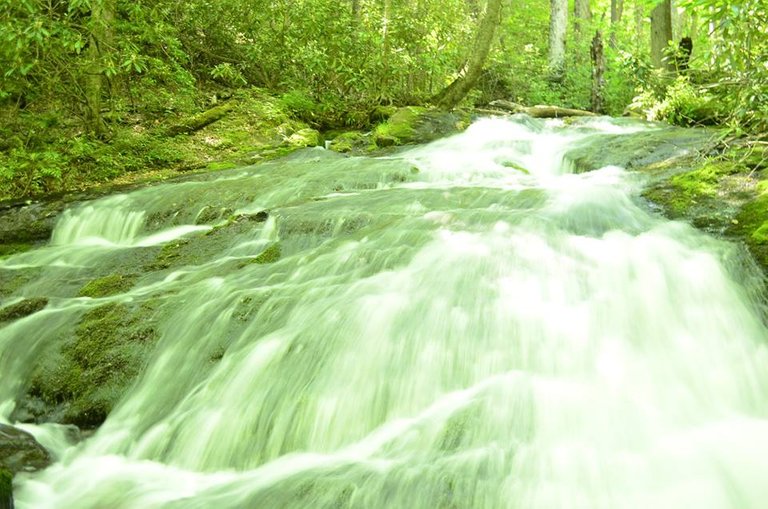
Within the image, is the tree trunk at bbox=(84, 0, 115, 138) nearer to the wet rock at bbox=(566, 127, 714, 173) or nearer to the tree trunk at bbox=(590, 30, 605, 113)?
the wet rock at bbox=(566, 127, 714, 173)

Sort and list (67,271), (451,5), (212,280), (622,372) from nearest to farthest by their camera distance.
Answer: (622,372), (212,280), (67,271), (451,5)

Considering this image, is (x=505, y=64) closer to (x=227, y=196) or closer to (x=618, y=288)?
(x=227, y=196)

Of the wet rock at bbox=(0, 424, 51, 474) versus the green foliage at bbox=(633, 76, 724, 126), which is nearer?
the wet rock at bbox=(0, 424, 51, 474)

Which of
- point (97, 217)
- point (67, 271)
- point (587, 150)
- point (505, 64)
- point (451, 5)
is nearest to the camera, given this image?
point (67, 271)

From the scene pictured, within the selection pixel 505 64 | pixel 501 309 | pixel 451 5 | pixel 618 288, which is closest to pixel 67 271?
pixel 501 309

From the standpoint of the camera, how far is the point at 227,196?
7.35 meters

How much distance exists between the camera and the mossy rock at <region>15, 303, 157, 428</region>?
3.82 m

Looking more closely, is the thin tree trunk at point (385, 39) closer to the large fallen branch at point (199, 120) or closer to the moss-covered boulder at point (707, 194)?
the large fallen branch at point (199, 120)

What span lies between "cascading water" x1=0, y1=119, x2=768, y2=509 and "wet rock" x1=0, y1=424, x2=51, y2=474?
10 cm

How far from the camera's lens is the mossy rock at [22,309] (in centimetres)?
468

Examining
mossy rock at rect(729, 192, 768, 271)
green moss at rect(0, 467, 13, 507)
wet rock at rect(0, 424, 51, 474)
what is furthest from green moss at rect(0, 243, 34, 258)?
mossy rock at rect(729, 192, 768, 271)

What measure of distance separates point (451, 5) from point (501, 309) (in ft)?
34.6

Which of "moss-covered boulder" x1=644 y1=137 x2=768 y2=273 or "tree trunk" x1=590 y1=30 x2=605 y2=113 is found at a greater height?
"tree trunk" x1=590 y1=30 x2=605 y2=113

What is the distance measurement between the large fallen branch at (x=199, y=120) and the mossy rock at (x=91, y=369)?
675cm
